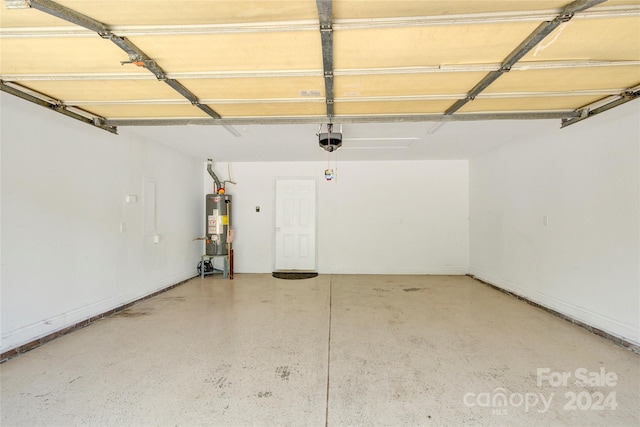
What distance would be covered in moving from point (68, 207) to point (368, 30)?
11.0 feet

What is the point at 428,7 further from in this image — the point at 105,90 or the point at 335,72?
the point at 105,90

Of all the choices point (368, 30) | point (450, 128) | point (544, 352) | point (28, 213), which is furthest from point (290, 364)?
point (450, 128)

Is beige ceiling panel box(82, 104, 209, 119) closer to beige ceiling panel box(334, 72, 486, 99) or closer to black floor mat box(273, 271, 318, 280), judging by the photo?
beige ceiling panel box(334, 72, 486, 99)

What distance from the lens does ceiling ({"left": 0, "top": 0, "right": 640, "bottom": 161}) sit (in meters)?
1.53

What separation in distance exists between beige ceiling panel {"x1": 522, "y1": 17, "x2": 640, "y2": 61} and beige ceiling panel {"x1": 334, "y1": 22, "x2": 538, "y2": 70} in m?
0.19

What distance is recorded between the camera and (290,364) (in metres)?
2.39

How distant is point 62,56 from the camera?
6.36 ft

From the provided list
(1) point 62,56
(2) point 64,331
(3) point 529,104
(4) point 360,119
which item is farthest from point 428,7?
(2) point 64,331

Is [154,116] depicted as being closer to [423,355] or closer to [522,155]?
[423,355]

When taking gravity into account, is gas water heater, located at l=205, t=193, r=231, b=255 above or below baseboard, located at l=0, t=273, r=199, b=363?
above

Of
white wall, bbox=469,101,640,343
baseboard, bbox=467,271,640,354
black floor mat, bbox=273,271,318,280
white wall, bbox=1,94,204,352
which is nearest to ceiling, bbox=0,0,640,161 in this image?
white wall, bbox=1,94,204,352

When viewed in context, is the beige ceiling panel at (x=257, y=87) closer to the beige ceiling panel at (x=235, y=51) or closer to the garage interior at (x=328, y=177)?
the garage interior at (x=328, y=177)

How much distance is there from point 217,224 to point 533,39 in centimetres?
520

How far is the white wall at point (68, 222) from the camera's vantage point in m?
2.57
